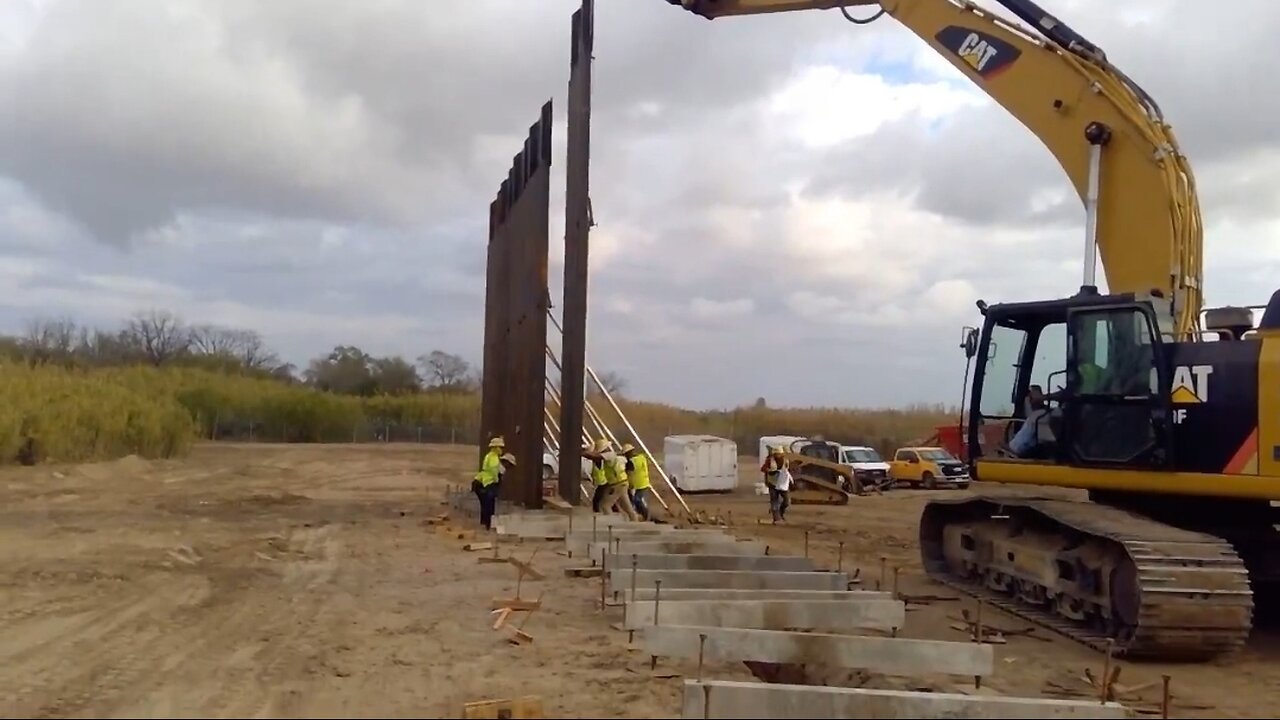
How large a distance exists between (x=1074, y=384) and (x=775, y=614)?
360 cm

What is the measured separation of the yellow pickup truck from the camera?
3462cm

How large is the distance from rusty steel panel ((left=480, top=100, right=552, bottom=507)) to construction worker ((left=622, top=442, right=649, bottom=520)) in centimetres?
137

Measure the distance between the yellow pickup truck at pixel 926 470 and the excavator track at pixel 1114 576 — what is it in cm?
2325

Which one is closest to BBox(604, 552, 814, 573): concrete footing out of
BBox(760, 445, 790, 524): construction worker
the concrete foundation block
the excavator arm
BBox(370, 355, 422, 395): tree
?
the concrete foundation block

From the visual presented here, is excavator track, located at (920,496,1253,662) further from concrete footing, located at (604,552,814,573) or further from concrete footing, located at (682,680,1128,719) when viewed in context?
concrete footing, located at (682,680,1128,719)

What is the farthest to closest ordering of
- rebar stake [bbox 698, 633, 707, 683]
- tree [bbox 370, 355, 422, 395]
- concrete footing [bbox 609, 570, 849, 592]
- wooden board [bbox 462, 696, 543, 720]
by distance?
tree [bbox 370, 355, 422, 395]
concrete footing [bbox 609, 570, 849, 592]
rebar stake [bbox 698, 633, 707, 683]
wooden board [bbox 462, 696, 543, 720]

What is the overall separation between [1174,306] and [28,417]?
29.7 metres

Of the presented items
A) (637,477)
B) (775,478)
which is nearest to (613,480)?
(637,477)

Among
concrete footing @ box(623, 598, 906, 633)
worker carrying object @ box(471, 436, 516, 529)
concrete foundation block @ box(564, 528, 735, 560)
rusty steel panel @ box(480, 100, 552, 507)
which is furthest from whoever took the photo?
rusty steel panel @ box(480, 100, 552, 507)

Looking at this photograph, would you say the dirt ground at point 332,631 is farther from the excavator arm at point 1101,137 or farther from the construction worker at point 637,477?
the excavator arm at point 1101,137

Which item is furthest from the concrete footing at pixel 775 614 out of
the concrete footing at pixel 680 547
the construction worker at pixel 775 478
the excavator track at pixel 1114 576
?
the construction worker at pixel 775 478

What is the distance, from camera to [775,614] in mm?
8000

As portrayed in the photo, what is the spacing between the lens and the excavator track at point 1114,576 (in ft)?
26.7

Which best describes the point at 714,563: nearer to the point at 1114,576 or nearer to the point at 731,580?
the point at 731,580
